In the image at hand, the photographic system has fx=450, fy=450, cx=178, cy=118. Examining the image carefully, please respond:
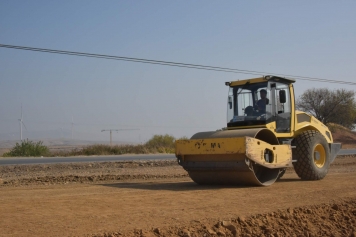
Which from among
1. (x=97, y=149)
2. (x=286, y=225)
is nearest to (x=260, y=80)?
(x=286, y=225)

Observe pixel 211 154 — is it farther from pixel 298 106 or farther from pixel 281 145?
pixel 298 106

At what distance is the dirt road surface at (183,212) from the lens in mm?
6781

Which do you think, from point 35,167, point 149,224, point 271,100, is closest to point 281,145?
point 271,100

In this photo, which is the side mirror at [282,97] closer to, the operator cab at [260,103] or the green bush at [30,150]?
the operator cab at [260,103]

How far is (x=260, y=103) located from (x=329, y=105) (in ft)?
166

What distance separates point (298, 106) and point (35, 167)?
46.3 m

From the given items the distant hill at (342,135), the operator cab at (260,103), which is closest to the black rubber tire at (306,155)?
the operator cab at (260,103)

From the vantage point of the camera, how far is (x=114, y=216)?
7.43 metres

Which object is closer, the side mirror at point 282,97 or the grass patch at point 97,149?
the side mirror at point 282,97

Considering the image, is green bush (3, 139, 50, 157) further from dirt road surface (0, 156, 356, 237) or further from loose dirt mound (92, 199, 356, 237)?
loose dirt mound (92, 199, 356, 237)

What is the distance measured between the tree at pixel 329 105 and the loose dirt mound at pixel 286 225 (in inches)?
2049

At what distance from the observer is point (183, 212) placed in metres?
7.84

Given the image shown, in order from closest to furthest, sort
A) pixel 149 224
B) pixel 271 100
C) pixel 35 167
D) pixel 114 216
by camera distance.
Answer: pixel 149 224
pixel 114 216
pixel 271 100
pixel 35 167

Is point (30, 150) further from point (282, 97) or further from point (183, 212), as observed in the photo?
point (183, 212)
